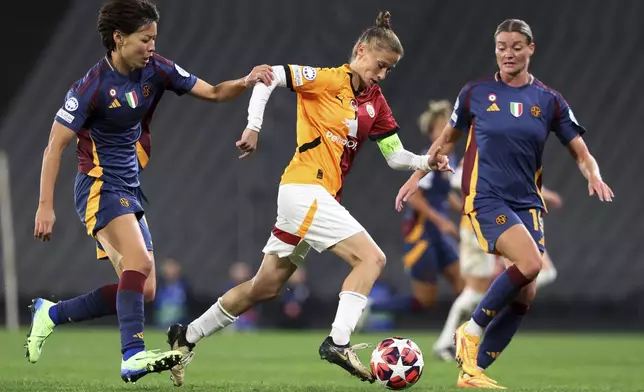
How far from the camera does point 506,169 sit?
21.6 ft

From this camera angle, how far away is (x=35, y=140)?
17.8 meters

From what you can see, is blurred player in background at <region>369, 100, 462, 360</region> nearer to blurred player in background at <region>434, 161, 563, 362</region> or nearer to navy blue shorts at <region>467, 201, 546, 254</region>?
blurred player in background at <region>434, 161, 563, 362</region>

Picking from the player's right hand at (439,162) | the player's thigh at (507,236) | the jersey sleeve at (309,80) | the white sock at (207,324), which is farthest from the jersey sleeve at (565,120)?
the white sock at (207,324)

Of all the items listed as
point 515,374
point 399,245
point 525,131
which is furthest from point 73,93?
point 399,245

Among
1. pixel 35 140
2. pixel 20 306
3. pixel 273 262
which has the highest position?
pixel 273 262

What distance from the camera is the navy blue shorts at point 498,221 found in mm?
6441

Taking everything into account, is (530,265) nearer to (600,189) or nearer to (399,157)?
(600,189)

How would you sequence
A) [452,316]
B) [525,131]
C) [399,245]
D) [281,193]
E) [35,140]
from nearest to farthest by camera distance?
1. [281,193]
2. [525,131]
3. [452,316]
4. [399,245]
5. [35,140]

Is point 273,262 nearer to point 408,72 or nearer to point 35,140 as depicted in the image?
point 408,72

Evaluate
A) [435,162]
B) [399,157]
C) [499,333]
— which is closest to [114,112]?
[399,157]

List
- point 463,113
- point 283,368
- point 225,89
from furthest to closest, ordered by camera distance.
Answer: point 283,368 → point 463,113 → point 225,89

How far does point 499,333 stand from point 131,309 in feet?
7.25

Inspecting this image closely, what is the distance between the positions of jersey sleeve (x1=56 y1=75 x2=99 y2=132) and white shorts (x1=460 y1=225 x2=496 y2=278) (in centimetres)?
484

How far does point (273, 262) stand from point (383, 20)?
1493mm
